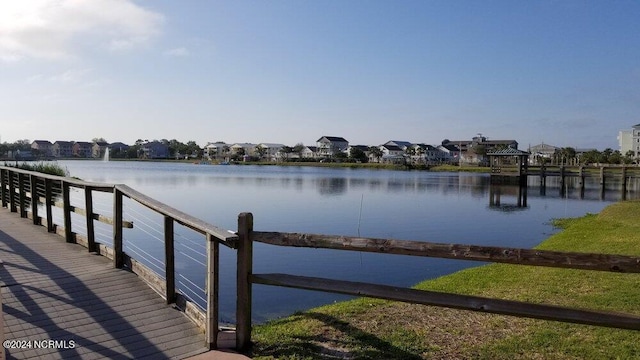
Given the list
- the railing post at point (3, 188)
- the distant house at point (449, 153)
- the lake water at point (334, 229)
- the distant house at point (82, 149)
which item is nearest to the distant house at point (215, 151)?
the distant house at point (82, 149)

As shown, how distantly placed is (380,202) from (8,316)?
28.8 metres

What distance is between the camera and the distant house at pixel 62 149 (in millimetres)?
178750

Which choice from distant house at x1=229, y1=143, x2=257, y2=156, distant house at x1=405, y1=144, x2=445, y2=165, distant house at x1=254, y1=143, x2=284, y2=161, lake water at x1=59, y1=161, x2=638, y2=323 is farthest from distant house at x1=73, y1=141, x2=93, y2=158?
lake water at x1=59, y1=161, x2=638, y2=323

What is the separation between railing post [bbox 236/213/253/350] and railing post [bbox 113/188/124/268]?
301cm

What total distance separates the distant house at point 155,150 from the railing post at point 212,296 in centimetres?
18199

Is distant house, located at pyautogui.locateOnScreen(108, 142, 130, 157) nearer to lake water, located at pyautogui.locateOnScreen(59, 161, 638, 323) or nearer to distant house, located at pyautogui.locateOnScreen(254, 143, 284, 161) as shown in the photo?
distant house, located at pyautogui.locateOnScreen(254, 143, 284, 161)

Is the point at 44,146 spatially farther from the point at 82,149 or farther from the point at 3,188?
the point at 3,188

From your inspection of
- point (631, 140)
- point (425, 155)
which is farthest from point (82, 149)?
point (631, 140)

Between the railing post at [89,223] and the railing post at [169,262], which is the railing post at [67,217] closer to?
the railing post at [89,223]

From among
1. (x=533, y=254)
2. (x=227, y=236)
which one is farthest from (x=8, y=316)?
(x=533, y=254)

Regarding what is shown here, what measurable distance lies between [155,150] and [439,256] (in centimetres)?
18836

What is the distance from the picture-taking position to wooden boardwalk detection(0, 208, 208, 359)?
4.53m

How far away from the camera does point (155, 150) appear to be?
596 ft

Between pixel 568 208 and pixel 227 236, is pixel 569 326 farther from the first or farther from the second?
pixel 568 208
